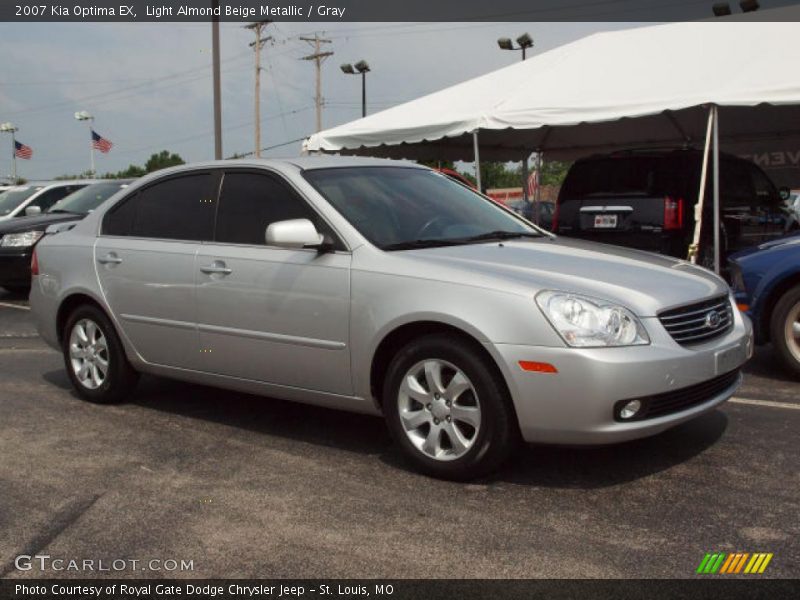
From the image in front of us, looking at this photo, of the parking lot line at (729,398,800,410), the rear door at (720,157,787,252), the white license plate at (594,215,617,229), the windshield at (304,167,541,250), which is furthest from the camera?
the rear door at (720,157,787,252)

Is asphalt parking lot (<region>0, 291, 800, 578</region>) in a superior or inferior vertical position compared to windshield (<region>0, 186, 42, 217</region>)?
inferior

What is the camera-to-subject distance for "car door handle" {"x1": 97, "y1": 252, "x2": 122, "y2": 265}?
5375 mm

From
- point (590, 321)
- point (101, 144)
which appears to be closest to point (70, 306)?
point (590, 321)

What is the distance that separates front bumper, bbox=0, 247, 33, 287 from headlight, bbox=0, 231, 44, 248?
7cm

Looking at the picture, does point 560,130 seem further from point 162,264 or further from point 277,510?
point 277,510

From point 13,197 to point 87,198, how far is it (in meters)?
2.36

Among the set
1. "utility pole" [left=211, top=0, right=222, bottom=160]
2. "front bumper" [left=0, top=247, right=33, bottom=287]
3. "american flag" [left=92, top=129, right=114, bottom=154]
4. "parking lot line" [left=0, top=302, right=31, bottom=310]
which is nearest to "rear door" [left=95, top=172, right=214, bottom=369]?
"parking lot line" [left=0, top=302, right=31, bottom=310]

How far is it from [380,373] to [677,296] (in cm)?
145

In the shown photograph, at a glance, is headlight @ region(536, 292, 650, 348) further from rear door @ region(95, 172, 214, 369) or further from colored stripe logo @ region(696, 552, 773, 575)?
rear door @ region(95, 172, 214, 369)

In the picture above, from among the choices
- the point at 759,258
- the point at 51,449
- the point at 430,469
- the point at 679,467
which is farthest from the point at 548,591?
the point at 759,258

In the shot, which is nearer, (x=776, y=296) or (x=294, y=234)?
(x=294, y=234)

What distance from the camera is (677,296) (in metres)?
3.91

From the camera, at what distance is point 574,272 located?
12.9 ft

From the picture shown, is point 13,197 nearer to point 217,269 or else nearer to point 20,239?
point 20,239
